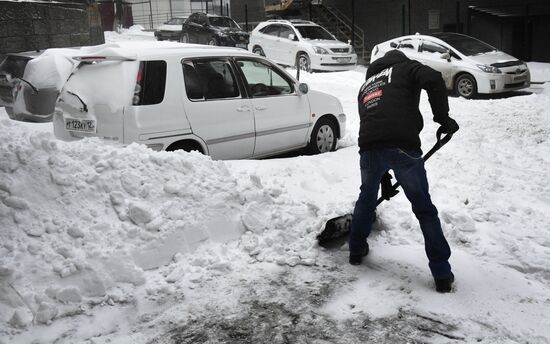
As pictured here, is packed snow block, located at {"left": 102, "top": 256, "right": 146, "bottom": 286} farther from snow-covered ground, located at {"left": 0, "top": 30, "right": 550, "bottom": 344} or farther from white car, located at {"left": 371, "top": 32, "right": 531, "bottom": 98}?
white car, located at {"left": 371, "top": 32, "right": 531, "bottom": 98}

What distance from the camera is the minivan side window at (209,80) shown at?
6324 millimetres

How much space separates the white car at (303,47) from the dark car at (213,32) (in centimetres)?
299

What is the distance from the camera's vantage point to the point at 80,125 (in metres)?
6.08

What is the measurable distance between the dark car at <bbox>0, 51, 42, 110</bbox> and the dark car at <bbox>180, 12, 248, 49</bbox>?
40.3ft

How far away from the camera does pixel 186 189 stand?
A: 459 cm

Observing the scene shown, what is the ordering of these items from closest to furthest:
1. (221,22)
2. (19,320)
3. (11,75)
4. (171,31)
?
(19,320), (11,75), (221,22), (171,31)

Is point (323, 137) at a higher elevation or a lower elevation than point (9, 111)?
lower

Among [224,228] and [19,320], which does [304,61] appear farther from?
[19,320]

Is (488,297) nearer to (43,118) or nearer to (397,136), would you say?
(397,136)

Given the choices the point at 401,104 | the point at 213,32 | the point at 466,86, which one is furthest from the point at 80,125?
the point at 213,32

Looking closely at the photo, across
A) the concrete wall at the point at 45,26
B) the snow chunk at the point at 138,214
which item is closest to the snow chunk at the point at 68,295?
the snow chunk at the point at 138,214

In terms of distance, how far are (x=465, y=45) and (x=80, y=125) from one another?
1151cm

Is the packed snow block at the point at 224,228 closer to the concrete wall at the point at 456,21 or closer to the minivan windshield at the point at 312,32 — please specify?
the minivan windshield at the point at 312,32

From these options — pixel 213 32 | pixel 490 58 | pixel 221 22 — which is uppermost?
pixel 221 22
